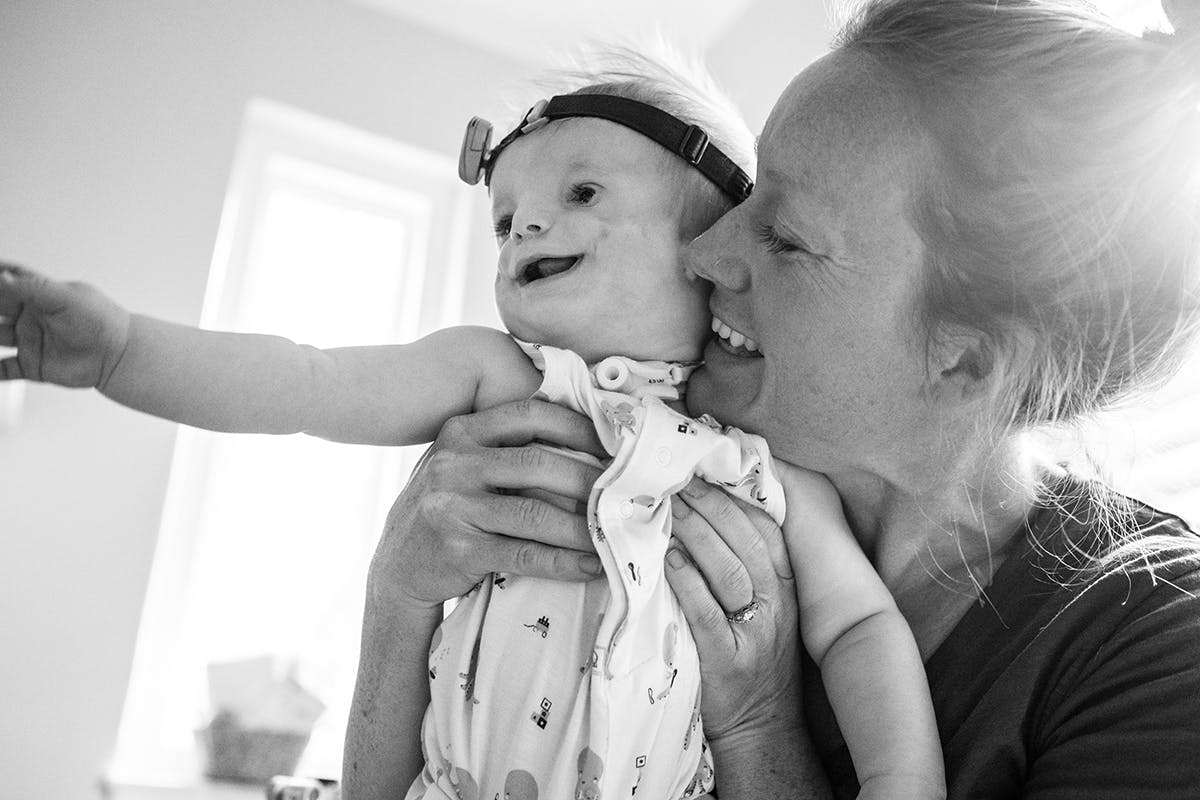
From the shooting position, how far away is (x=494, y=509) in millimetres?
1024

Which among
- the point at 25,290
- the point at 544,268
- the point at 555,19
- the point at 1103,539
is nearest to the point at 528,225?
the point at 544,268

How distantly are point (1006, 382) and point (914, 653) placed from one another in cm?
29

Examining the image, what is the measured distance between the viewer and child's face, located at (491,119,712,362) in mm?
1102

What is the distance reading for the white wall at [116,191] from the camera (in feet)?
9.07

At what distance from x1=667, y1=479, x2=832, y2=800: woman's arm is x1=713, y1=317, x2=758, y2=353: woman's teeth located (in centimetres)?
16

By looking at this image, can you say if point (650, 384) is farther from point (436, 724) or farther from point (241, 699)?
point (241, 699)

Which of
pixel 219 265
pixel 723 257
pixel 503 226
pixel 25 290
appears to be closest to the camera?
pixel 25 290

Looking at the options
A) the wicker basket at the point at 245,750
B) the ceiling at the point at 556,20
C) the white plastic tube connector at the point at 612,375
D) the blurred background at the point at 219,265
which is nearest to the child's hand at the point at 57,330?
the white plastic tube connector at the point at 612,375

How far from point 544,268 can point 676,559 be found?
13.9 inches

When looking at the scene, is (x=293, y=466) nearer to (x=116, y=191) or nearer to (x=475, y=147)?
(x=116, y=191)

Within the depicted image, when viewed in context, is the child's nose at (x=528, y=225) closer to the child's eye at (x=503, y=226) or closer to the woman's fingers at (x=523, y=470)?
the child's eye at (x=503, y=226)

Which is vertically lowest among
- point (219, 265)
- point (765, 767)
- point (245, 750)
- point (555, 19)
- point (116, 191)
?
point (245, 750)

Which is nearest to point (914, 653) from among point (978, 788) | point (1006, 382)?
point (978, 788)

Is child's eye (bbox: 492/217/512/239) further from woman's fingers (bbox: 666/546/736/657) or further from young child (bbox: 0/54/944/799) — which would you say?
woman's fingers (bbox: 666/546/736/657)
